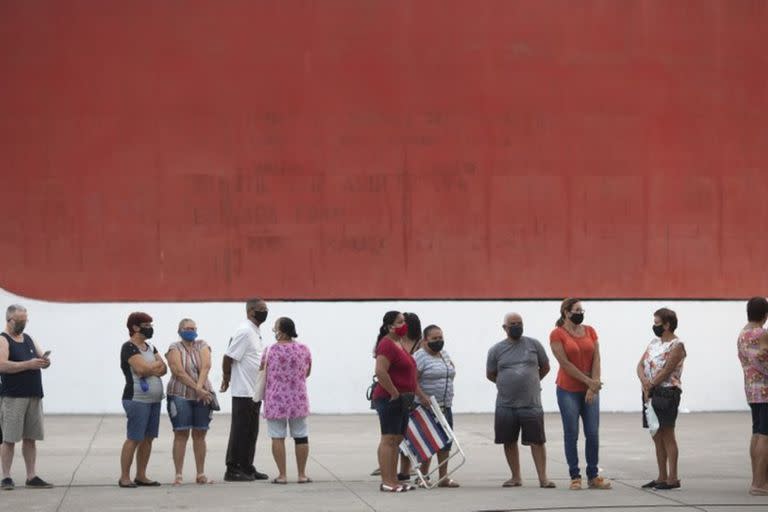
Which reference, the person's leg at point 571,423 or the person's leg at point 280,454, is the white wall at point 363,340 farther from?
the person's leg at point 571,423

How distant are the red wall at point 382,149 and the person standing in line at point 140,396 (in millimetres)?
8688

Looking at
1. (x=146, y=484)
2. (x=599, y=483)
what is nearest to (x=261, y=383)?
(x=146, y=484)

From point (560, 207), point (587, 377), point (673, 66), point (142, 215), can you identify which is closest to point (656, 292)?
point (560, 207)

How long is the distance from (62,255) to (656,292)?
9613 millimetres

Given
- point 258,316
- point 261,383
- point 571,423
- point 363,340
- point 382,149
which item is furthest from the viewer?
point 382,149

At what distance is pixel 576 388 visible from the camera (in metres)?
12.5

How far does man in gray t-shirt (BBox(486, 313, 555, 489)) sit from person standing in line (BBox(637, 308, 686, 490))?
3.23ft

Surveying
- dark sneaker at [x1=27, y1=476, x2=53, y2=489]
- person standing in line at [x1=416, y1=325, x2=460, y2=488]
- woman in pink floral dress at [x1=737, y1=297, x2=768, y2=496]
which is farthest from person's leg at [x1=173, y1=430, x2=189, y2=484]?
woman in pink floral dress at [x1=737, y1=297, x2=768, y2=496]

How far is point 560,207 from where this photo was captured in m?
22.3

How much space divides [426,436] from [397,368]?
0.80 m

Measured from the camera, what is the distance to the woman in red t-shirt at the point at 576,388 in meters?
12.5

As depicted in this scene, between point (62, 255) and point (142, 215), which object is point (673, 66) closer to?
point (142, 215)

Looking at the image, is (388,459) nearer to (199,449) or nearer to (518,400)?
(518,400)

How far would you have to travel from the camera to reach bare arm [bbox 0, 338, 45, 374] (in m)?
12.5
